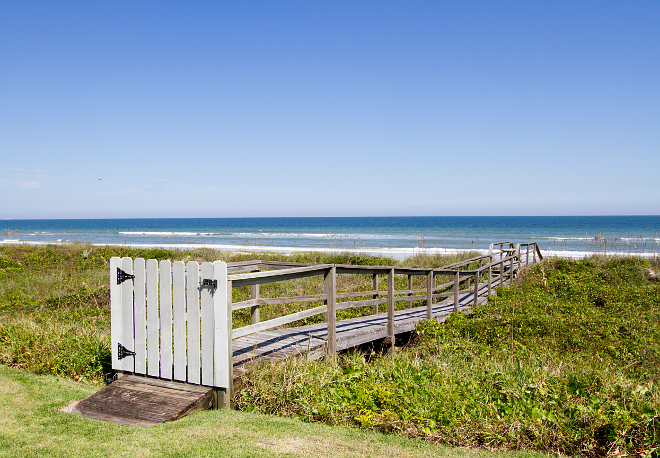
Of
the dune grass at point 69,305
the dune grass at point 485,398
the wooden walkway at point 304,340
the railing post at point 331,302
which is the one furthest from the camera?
the railing post at point 331,302

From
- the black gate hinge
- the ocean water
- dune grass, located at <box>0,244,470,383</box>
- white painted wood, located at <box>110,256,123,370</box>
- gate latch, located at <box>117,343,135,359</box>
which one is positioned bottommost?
the ocean water

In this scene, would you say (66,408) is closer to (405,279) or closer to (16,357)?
(16,357)

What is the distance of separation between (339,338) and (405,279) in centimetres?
877

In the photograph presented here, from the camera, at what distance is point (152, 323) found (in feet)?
16.0

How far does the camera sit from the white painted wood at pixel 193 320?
4.50 metres

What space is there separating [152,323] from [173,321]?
1.13 feet

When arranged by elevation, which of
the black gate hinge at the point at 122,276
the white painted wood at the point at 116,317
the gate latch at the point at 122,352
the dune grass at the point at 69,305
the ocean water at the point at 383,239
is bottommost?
the ocean water at the point at 383,239

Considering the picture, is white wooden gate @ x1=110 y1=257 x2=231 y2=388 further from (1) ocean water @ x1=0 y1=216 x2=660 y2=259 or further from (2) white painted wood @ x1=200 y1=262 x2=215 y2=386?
(1) ocean water @ x1=0 y1=216 x2=660 y2=259

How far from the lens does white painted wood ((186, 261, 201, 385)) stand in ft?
14.8

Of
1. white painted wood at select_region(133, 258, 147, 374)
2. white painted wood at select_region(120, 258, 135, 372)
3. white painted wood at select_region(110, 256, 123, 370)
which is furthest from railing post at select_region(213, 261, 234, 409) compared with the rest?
white painted wood at select_region(110, 256, 123, 370)

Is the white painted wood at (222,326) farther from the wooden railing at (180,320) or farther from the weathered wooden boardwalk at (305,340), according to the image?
the weathered wooden boardwalk at (305,340)

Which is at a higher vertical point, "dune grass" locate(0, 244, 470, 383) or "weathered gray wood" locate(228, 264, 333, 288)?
"weathered gray wood" locate(228, 264, 333, 288)

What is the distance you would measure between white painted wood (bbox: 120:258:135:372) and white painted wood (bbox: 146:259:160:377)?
0.27 meters

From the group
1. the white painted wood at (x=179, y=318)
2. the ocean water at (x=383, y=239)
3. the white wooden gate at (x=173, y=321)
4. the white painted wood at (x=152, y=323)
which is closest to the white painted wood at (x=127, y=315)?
the white wooden gate at (x=173, y=321)
